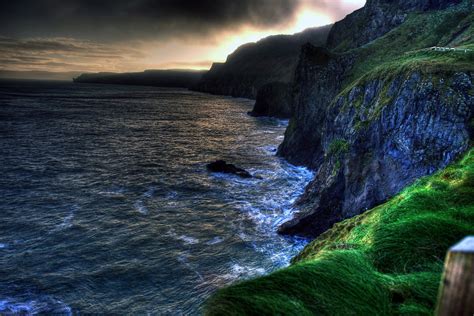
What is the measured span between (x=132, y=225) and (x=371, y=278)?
24.9 meters

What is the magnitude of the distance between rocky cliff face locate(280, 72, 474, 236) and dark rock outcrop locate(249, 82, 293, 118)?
73.0 metres

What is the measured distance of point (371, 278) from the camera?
5.11 m

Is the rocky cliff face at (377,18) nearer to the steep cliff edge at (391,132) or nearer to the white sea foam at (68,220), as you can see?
the steep cliff edge at (391,132)

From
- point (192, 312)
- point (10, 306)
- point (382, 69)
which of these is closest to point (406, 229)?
point (192, 312)

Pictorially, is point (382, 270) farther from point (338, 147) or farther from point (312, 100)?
point (312, 100)

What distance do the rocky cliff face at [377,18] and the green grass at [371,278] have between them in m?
62.8

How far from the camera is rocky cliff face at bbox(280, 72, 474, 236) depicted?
64.1 feet

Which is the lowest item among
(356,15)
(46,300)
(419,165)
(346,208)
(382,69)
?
(46,300)

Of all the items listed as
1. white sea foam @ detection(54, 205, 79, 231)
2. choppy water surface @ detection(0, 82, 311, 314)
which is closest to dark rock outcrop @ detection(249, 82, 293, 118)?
choppy water surface @ detection(0, 82, 311, 314)

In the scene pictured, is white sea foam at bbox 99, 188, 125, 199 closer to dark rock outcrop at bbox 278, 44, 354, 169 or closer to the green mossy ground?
dark rock outcrop at bbox 278, 44, 354, 169

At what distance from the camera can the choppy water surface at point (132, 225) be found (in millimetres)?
19266

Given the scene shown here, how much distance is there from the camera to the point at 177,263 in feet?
72.7

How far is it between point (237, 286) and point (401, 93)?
72.3ft

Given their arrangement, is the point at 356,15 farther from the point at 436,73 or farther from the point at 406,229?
the point at 406,229
